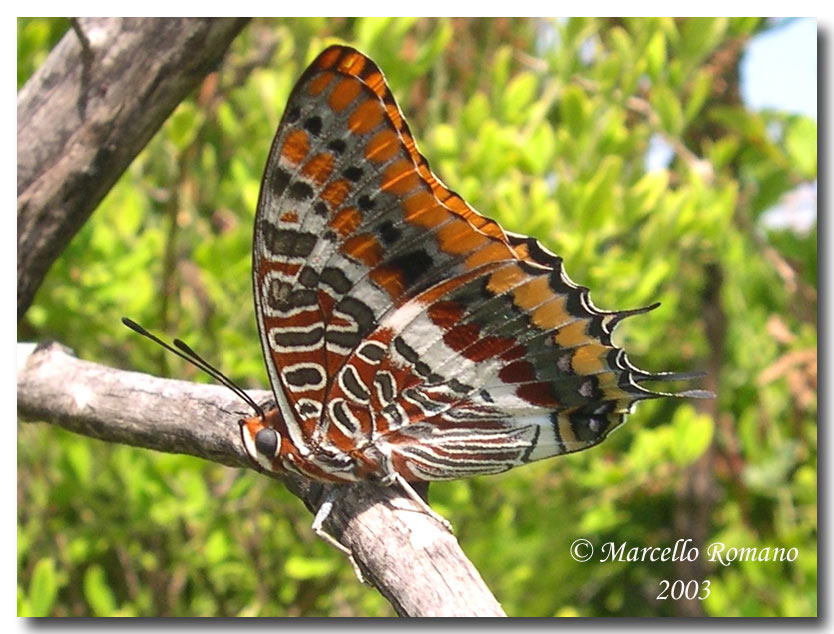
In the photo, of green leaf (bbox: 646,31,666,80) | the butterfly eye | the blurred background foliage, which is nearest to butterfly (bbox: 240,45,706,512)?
the butterfly eye

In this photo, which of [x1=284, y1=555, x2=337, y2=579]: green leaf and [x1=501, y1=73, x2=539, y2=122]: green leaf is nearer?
[x1=284, y1=555, x2=337, y2=579]: green leaf

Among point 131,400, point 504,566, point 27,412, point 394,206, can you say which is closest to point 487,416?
point 394,206

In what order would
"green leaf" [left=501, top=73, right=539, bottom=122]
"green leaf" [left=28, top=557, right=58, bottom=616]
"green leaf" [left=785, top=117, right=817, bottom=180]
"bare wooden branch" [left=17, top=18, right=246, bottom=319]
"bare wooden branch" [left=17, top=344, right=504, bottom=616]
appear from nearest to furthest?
"bare wooden branch" [left=17, top=344, right=504, bottom=616] → "bare wooden branch" [left=17, top=18, right=246, bottom=319] → "green leaf" [left=28, top=557, right=58, bottom=616] → "green leaf" [left=501, top=73, right=539, bottom=122] → "green leaf" [left=785, top=117, right=817, bottom=180]

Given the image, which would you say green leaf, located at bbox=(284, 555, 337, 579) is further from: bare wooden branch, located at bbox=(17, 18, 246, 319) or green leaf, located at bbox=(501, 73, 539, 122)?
green leaf, located at bbox=(501, 73, 539, 122)

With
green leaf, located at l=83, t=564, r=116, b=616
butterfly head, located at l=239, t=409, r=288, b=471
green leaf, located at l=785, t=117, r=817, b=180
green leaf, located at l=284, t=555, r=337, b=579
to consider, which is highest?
green leaf, located at l=785, t=117, r=817, b=180

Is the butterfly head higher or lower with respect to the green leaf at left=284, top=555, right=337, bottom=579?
higher

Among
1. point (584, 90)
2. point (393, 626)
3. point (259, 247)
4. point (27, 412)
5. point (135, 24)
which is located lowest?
point (393, 626)

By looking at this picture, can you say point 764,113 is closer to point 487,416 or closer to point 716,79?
point 716,79
